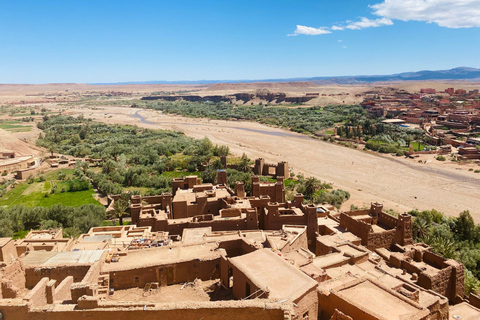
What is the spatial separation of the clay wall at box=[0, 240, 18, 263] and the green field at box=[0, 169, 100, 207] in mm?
18131

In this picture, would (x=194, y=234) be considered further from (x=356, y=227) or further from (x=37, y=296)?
(x=356, y=227)

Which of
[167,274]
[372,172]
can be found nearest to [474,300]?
[167,274]

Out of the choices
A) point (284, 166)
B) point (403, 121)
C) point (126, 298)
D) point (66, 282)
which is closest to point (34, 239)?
point (66, 282)

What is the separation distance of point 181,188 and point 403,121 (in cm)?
8113

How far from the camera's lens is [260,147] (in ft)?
233

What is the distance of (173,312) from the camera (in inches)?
408

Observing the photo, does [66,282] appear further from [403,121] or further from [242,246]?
[403,121]

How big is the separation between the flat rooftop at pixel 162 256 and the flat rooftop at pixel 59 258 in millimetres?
1046

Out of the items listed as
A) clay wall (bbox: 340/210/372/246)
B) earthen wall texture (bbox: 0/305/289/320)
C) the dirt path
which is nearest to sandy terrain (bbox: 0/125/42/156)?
the dirt path

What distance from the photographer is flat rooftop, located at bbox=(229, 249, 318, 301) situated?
1136 cm

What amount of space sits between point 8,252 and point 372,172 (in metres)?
47.2

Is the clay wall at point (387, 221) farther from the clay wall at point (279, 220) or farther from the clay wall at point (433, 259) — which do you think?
the clay wall at point (279, 220)

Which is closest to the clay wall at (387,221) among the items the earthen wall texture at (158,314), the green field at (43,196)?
the earthen wall texture at (158,314)

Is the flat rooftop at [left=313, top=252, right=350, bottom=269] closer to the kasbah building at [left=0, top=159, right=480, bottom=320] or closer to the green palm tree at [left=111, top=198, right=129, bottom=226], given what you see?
the kasbah building at [left=0, top=159, right=480, bottom=320]
